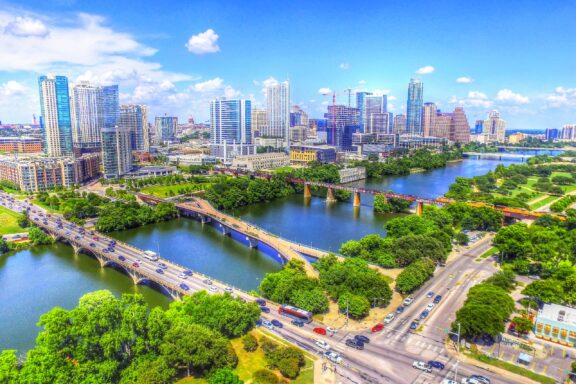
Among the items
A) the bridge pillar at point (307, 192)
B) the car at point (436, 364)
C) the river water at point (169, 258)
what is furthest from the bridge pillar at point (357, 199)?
the car at point (436, 364)

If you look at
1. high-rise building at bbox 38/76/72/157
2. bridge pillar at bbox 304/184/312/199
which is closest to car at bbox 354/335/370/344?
bridge pillar at bbox 304/184/312/199

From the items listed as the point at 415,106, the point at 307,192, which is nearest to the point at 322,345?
the point at 307,192

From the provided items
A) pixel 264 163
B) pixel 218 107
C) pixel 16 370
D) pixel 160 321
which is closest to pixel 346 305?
pixel 160 321

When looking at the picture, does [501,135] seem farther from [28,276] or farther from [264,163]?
[28,276]

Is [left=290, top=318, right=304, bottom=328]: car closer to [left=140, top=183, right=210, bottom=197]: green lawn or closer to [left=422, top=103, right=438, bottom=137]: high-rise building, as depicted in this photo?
[left=140, top=183, right=210, bottom=197]: green lawn

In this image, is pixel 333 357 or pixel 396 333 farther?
A: pixel 396 333

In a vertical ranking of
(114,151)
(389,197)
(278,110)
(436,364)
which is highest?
(278,110)

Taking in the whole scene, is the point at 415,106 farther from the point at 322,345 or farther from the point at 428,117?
the point at 322,345
